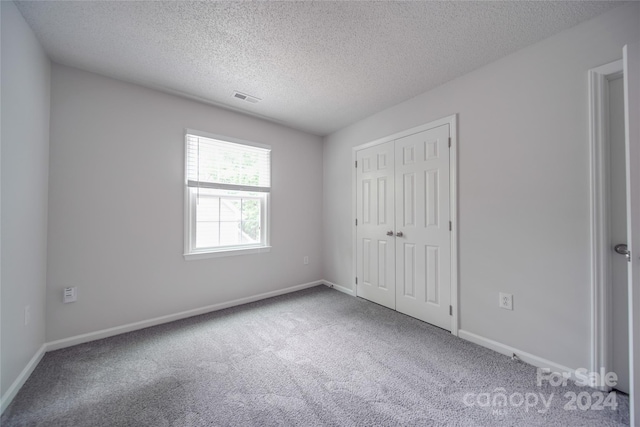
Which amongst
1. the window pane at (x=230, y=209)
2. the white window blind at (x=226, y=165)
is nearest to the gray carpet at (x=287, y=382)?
the window pane at (x=230, y=209)

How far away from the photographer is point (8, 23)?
1502 mm

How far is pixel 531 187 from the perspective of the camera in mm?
1955

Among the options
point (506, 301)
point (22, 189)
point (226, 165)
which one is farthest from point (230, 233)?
point (506, 301)

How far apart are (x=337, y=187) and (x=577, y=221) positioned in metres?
2.68

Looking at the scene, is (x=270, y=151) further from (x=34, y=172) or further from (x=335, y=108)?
(x=34, y=172)

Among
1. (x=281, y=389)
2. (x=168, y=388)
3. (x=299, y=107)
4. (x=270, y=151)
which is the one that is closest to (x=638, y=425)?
(x=281, y=389)

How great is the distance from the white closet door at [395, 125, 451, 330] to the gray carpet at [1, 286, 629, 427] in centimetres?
31

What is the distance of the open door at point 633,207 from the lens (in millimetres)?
1290

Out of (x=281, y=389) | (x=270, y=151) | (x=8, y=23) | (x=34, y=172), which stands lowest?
(x=281, y=389)

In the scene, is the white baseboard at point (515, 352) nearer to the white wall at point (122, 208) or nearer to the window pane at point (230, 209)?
the white wall at point (122, 208)

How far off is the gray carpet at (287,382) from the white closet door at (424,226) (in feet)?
1.01

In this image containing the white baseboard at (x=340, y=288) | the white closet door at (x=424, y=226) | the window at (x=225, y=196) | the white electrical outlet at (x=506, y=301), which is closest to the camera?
the white electrical outlet at (x=506, y=301)

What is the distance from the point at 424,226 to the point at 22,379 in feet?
11.5

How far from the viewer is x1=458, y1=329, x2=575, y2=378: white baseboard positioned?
1.79 m
